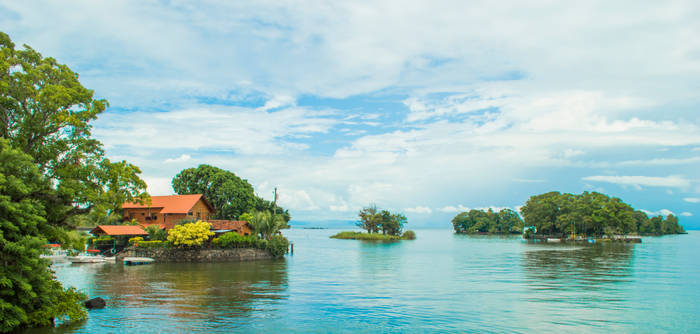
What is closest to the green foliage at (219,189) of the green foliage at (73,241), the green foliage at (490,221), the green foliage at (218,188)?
the green foliage at (218,188)

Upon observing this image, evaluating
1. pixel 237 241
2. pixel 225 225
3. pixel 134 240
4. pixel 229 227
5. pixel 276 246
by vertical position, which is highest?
pixel 225 225

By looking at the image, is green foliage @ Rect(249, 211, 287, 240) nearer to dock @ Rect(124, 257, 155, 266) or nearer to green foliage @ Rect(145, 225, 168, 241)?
green foliage @ Rect(145, 225, 168, 241)

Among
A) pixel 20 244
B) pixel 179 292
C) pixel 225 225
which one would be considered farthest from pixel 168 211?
pixel 20 244

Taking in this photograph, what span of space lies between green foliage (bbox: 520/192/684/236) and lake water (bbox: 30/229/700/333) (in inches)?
2838

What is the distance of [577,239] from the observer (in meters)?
112

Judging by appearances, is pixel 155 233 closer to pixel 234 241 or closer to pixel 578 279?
pixel 234 241

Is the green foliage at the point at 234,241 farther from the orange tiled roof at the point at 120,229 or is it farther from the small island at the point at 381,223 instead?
the small island at the point at 381,223

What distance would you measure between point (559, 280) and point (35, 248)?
120 feet

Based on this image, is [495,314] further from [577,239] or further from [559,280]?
[577,239]

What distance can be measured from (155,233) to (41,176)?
38670mm

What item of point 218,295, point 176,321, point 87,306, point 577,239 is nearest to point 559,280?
point 218,295

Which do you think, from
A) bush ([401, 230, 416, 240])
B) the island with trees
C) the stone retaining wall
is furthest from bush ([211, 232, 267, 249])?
bush ([401, 230, 416, 240])

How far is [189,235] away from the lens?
1989 inches

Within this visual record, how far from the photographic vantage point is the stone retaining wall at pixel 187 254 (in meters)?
50.9
